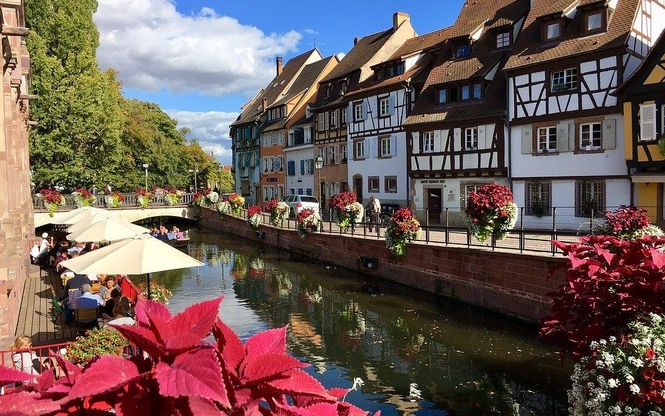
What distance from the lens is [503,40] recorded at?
2728 cm

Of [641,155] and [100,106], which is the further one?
[100,106]

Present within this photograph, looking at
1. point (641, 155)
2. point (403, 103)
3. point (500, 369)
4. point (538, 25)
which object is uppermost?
point (538, 25)

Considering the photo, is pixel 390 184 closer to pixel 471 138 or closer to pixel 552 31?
pixel 471 138

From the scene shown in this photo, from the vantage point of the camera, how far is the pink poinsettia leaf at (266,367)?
5.37 ft

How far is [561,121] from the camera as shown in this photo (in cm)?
2311

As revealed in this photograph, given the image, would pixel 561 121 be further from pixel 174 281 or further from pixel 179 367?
pixel 179 367

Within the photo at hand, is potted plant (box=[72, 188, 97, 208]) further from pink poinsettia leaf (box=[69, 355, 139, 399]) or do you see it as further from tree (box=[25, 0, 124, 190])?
pink poinsettia leaf (box=[69, 355, 139, 399])

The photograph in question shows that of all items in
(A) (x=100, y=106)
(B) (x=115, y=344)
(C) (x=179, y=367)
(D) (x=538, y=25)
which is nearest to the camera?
(C) (x=179, y=367)

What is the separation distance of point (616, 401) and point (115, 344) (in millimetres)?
5799

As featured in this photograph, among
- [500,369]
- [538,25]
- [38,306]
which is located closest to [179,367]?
[500,369]

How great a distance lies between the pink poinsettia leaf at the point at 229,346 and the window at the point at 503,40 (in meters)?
28.0

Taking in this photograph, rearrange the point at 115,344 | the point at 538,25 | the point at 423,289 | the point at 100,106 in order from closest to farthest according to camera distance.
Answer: the point at 115,344 → the point at 423,289 → the point at 538,25 → the point at 100,106

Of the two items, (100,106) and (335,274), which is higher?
(100,106)

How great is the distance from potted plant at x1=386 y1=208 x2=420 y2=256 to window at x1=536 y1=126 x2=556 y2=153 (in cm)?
807
